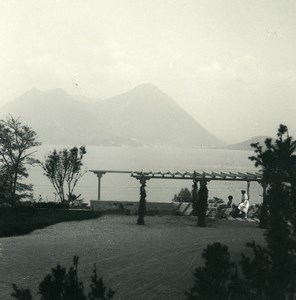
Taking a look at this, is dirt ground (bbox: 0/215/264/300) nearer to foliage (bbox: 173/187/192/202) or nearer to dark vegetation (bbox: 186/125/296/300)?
dark vegetation (bbox: 186/125/296/300)

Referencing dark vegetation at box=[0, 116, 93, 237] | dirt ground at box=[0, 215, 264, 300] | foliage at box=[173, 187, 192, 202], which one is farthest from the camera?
foliage at box=[173, 187, 192, 202]

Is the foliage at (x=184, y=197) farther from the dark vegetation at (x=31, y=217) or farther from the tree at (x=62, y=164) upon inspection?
the dark vegetation at (x=31, y=217)

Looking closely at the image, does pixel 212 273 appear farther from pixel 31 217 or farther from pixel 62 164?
pixel 62 164

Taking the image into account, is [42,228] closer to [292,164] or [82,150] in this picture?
[82,150]

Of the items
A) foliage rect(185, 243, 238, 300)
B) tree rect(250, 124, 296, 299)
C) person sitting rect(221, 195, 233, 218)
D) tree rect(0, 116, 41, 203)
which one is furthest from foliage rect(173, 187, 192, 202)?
foliage rect(185, 243, 238, 300)

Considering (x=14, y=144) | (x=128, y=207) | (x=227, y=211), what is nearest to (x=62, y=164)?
(x=14, y=144)

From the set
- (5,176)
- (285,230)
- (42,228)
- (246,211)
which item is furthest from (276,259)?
(5,176)
